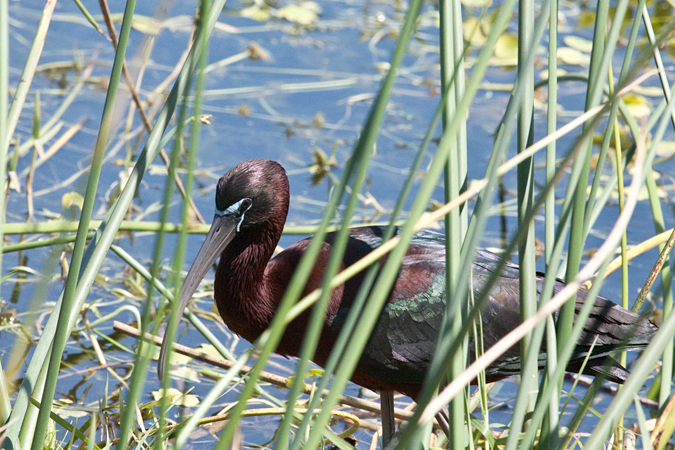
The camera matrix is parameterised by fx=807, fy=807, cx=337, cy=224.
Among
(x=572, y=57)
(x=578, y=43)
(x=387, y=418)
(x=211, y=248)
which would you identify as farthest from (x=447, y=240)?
(x=578, y=43)

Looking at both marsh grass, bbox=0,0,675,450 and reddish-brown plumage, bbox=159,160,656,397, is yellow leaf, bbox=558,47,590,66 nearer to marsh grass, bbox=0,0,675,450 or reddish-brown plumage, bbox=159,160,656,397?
marsh grass, bbox=0,0,675,450

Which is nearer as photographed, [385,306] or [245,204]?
[245,204]

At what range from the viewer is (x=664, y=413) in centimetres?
164

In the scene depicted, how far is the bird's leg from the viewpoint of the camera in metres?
2.50

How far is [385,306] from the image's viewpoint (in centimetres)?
248

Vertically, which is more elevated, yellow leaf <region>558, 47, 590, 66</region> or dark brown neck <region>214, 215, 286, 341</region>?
yellow leaf <region>558, 47, 590, 66</region>

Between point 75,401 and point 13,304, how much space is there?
584 millimetres

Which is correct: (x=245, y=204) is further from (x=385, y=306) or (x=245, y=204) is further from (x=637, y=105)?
(x=637, y=105)

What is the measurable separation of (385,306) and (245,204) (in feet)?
1.75

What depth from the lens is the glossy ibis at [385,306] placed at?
238 cm

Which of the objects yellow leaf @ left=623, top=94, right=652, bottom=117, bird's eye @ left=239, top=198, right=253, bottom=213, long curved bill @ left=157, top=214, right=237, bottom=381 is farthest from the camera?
yellow leaf @ left=623, top=94, right=652, bottom=117

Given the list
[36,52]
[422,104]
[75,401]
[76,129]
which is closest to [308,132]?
[422,104]

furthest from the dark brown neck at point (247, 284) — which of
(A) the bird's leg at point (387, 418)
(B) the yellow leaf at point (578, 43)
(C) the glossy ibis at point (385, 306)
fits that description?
(B) the yellow leaf at point (578, 43)

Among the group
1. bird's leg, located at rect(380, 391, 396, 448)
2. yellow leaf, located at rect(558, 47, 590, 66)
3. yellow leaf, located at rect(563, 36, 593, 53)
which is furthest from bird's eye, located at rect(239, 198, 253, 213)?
yellow leaf, located at rect(563, 36, 593, 53)
